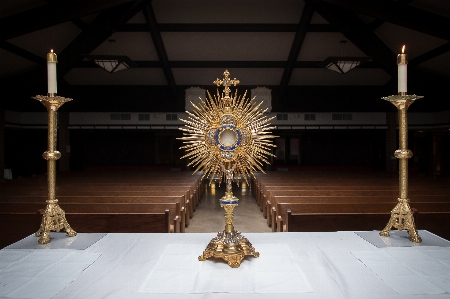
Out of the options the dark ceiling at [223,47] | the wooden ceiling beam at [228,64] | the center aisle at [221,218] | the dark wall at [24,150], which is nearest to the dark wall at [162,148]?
the dark wall at [24,150]

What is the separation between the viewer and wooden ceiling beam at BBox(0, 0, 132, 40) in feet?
19.8

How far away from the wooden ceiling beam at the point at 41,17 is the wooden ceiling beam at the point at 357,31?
4921mm

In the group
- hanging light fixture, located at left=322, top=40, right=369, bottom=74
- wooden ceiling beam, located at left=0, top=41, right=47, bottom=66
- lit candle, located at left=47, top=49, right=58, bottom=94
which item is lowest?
lit candle, located at left=47, top=49, right=58, bottom=94

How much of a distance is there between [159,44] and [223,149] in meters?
8.01

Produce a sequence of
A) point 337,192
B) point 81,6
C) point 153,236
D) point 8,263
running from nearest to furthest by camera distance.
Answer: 1. point 8,263
2. point 153,236
3. point 337,192
4. point 81,6

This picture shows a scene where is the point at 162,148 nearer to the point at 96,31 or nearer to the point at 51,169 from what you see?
the point at 96,31

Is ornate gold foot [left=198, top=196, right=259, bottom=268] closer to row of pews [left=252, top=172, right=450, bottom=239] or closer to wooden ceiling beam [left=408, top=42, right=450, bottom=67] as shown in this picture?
row of pews [left=252, top=172, right=450, bottom=239]

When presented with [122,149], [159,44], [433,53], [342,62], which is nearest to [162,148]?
[122,149]

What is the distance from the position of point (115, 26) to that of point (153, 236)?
6.78 meters

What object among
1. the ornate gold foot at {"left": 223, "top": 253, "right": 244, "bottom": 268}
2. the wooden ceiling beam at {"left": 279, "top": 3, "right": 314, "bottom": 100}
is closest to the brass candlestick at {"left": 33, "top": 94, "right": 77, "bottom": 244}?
the ornate gold foot at {"left": 223, "top": 253, "right": 244, "bottom": 268}

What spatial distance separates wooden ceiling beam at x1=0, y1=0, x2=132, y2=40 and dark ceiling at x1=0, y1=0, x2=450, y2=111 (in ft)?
0.06

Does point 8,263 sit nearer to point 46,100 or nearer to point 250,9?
point 46,100

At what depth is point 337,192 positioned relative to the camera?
5555 mm

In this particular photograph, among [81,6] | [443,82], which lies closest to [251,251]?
[81,6]
